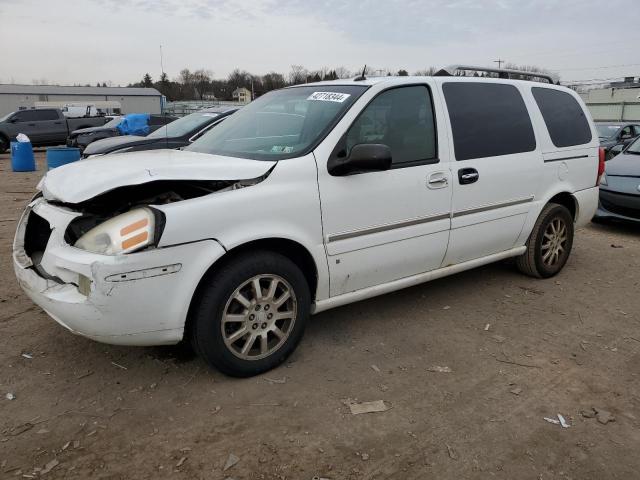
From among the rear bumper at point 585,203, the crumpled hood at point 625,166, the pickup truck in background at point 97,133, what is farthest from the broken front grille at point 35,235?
the pickup truck in background at point 97,133

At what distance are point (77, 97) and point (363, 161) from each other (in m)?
63.4

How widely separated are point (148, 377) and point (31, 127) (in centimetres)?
2103

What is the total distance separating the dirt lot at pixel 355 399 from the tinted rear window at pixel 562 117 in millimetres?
1589

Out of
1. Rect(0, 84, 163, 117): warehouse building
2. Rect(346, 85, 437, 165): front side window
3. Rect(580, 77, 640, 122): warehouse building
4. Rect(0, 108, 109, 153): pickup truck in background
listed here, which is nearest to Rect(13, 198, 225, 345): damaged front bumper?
Rect(346, 85, 437, 165): front side window

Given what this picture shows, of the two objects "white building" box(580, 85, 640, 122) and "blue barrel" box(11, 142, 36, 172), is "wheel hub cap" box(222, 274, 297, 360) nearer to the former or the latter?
"blue barrel" box(11, 142, 36, 172)

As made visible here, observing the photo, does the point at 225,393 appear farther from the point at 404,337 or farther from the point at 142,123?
the point at 142,123

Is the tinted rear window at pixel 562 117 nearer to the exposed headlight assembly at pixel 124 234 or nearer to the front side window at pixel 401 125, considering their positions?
the front side window at pixel 401 125

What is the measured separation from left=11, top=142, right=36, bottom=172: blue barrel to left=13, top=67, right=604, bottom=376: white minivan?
11.9m

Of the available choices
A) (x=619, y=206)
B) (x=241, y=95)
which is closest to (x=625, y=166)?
(x=619, y=206)

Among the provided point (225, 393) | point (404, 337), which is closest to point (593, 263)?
point (404, 337)

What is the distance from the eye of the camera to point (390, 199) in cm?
354

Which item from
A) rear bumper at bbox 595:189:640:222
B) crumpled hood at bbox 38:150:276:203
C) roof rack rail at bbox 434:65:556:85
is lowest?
rear bumper at bbox 595:189:640:222

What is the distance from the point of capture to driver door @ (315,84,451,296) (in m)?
3.34

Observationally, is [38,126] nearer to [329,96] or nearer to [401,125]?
[329,96]
